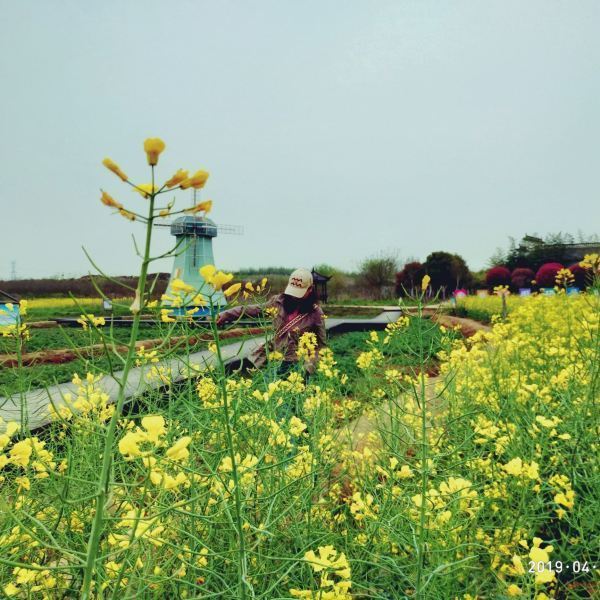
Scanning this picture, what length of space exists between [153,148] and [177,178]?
0.06 meters

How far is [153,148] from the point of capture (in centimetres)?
80


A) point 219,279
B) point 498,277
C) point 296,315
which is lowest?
point 296,315

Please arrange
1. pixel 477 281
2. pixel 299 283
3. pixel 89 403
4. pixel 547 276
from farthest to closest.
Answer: pixel 477 281 → pixel 547 276 → pixel 299 283 → pixel 89 403

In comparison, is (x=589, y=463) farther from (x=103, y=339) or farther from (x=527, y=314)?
(x=527, y=314)

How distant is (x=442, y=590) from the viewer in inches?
66.3

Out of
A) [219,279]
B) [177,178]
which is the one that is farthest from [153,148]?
[219,279]

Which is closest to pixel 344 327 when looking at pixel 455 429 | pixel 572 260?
pixel 455 429

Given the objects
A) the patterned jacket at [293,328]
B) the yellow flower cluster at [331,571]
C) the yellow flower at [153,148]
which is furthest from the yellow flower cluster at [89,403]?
the patterned jacket at [293,328]

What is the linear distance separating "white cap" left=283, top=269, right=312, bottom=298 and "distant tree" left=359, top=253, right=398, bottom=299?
3504cm

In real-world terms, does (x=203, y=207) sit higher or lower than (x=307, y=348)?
higher

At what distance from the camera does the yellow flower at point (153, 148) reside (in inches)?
31.0

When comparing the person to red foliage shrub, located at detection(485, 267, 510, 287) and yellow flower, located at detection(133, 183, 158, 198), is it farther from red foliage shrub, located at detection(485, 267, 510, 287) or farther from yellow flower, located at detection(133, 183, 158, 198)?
red foliage shrub, located at detection(485, 267, 510, 287)

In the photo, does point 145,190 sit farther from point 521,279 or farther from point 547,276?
point 521,279

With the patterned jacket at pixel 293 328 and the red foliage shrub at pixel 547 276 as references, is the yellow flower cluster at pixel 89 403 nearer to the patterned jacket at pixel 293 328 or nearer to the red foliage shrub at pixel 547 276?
the patterned jacket at pixel 293 328
